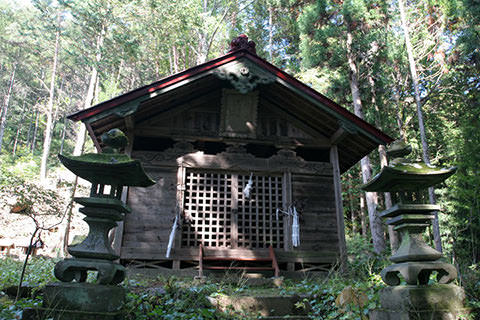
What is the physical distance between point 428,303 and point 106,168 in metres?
4.74

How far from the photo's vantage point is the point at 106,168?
505 cm

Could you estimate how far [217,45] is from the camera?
26016 mm

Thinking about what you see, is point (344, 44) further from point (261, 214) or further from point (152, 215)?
point (152, 215)

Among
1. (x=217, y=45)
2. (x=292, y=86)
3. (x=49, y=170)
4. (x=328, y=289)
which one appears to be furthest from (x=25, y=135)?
(x=328, y=289)

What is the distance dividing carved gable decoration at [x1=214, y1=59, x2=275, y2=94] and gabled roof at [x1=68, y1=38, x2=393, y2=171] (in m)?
0.04

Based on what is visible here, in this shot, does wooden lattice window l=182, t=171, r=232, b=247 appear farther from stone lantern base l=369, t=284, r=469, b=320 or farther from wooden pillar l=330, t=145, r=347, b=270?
stone lantern base l=369, t=284, r=469, b=320

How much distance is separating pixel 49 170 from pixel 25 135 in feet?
35.3

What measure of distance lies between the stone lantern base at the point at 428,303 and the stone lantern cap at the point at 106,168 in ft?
13.2

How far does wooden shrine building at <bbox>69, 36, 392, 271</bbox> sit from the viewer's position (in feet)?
27.7

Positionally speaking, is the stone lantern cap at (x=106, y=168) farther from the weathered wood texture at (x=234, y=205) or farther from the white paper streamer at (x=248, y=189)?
the white paper streamer at (x=248, y=189)

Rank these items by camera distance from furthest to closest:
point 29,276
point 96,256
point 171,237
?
1. point 171,237
2. point 29,276
3. point 96,256

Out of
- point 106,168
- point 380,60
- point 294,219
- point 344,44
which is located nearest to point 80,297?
point 106,168

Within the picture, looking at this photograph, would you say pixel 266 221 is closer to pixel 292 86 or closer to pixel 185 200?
pixel 185 200

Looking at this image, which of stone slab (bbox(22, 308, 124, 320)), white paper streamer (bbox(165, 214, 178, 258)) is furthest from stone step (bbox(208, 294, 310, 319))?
white paper streamer (bbox(165, 214, 178, 258))
